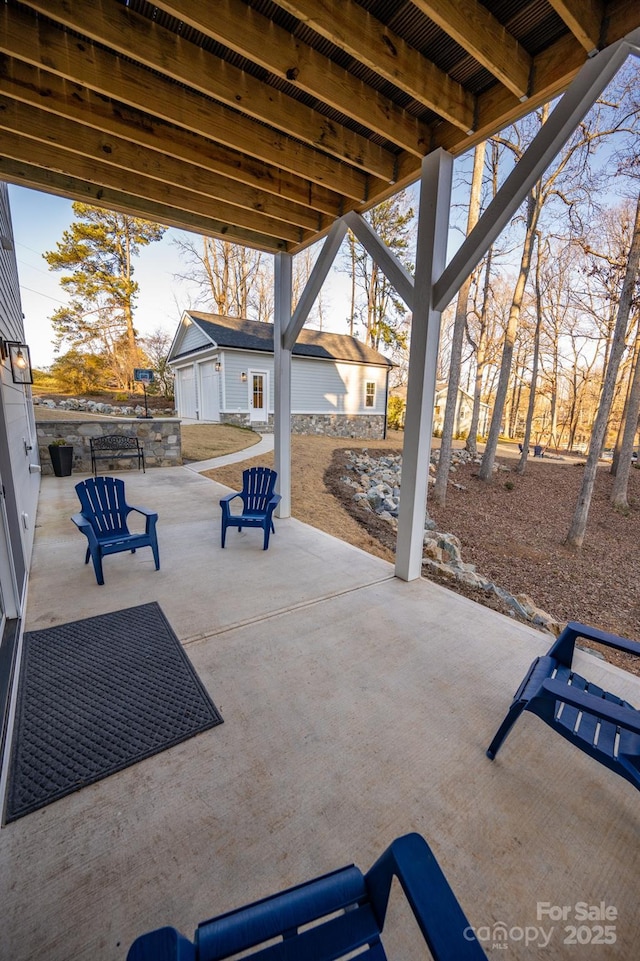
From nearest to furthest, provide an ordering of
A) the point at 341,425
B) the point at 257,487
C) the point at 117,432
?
the point at 257,487
the point at 117,432
the point at 341,425

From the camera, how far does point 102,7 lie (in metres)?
1.89

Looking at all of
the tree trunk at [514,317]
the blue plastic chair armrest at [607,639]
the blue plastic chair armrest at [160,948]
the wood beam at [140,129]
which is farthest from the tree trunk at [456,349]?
the blue plastic chair armrest at [160,948]

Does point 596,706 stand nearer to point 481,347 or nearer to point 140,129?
point 140,129

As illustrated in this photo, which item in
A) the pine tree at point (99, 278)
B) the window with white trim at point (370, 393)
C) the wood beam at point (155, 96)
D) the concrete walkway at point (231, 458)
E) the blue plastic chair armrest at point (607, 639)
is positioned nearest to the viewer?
the blue plastic chair armrest at point (607, 639)

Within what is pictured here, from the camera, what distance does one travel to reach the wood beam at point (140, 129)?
229cm

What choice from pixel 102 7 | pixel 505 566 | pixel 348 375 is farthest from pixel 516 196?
pixel 348 375

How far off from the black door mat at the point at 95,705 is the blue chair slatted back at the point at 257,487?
1.94m

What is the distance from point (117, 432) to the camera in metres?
7.52

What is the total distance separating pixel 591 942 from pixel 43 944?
1.49 metres

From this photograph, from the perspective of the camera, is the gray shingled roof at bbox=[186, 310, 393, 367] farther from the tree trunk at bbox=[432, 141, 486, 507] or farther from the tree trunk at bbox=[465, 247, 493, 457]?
the tree trunk at bbox=[432, 141, 486, 507]

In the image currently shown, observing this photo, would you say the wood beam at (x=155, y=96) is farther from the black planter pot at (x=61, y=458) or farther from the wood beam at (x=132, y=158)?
the black planter pot at (x=61, y=458)

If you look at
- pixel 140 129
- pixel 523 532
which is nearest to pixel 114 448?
pixel 140 129

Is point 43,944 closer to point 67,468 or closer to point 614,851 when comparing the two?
point 614,851

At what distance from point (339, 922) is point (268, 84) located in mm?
3715
